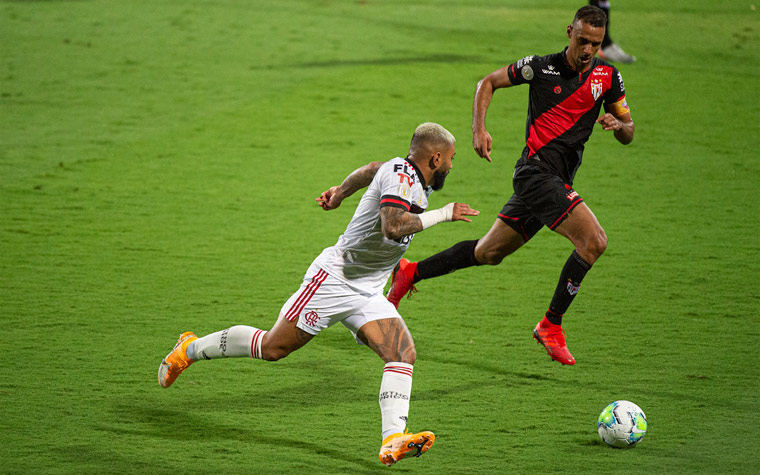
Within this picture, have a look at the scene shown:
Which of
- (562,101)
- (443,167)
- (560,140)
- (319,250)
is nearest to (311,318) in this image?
(443,167)

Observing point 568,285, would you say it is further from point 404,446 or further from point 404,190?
point 404,446

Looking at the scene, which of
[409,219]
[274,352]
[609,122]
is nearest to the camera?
[409,219]

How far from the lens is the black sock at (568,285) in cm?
525

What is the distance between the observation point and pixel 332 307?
4398 millimetres

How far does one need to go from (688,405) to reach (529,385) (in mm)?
806

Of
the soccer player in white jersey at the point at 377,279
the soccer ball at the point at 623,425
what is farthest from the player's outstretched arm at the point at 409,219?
the soccer ball at the point at 623,425

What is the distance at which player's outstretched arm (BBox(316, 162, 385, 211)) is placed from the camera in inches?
183

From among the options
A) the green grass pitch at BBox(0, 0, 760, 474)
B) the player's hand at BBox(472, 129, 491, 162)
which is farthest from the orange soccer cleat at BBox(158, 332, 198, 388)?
the player's hand at BBox(472, 129, 491, 162)

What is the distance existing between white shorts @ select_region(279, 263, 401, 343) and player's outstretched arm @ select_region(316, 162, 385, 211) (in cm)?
49

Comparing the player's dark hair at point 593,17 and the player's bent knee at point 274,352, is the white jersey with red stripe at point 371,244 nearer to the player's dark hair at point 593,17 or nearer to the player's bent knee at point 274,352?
the player's bent knee at point 274,352

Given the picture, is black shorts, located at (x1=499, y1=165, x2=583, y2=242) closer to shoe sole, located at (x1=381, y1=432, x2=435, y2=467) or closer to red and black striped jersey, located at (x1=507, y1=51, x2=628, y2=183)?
red and black striped jersey, located at (x1=507, y1=51, x2=628, y2=183)

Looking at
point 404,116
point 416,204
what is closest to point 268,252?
point 416,204

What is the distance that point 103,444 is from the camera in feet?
14.2

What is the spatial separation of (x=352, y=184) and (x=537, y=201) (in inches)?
46.7
